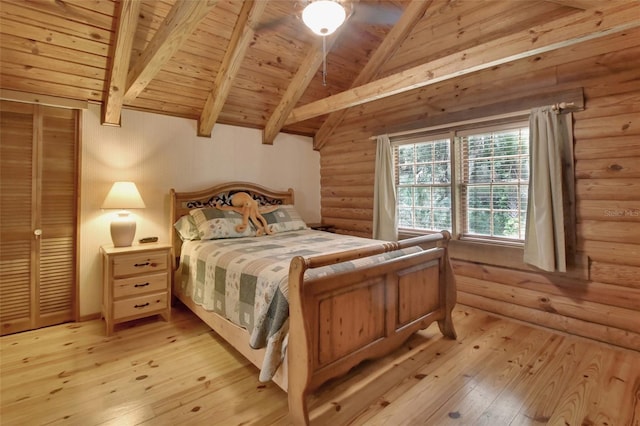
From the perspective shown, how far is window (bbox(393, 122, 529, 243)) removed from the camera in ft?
9.80

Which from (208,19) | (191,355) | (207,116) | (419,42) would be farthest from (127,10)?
(419,42)

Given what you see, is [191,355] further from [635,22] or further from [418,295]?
[635,22]

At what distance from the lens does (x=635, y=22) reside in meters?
1.80

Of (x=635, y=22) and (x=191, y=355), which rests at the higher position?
(x=635, y=22)

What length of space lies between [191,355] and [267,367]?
988 millimetres

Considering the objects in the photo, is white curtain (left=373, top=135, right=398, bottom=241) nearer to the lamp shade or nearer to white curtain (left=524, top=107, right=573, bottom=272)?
white curtain (left=524, top=107, right=573, bottom=272)

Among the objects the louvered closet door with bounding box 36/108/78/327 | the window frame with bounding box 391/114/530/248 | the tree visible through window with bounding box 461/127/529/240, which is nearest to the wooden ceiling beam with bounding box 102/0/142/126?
the louvered closet door with bounding box 36/108/78/327

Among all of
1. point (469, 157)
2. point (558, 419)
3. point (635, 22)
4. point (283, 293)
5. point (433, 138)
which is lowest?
point (558, 419)

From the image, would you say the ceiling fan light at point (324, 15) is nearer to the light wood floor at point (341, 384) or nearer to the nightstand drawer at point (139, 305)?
the light wood floor at point (341, 384)

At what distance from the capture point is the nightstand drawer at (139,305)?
2.71m

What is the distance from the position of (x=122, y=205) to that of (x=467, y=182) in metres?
3.40

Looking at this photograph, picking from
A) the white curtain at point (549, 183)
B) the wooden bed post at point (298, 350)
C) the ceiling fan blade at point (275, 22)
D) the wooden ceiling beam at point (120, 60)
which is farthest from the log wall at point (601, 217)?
the wooden ceiling beam at point (120, 60)

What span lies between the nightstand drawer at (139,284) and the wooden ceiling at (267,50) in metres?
1.57

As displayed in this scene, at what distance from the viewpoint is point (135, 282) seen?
9.21 ft
